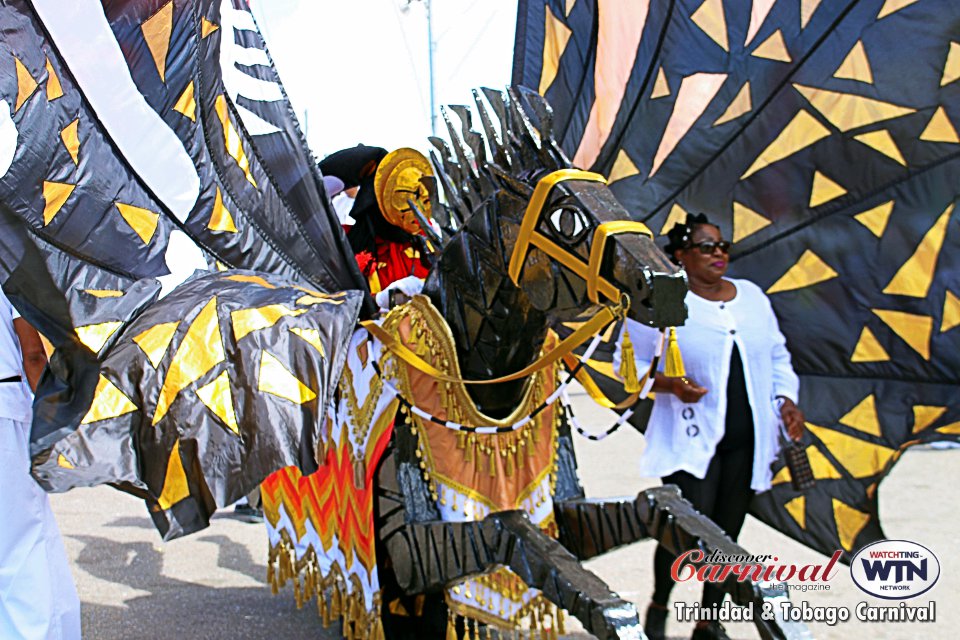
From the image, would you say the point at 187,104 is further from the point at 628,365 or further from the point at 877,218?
the point at 877,218

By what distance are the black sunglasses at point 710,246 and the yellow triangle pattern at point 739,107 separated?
50cm

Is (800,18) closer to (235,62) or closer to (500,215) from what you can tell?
(500,215)

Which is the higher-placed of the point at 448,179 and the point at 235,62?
the point at 235,62

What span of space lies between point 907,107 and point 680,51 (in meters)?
0.84

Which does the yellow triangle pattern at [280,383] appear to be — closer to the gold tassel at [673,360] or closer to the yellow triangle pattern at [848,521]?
the gold tassel at [673,360]

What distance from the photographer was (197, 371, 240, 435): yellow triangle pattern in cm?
214

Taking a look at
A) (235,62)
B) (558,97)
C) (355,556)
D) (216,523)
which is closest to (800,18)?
(558,97)

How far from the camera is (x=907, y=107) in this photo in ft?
10.3

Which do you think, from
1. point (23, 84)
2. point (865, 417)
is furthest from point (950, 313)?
point (23, 84)

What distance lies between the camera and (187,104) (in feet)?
9.25

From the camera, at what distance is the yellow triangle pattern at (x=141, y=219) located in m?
2.48

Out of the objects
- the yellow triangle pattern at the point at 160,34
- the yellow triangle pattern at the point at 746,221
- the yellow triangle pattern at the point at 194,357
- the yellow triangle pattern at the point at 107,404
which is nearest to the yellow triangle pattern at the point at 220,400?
the yellow triangle pattern at the point at 194,357

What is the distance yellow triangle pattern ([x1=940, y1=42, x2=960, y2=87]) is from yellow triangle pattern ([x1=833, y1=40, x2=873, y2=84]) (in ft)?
0.79

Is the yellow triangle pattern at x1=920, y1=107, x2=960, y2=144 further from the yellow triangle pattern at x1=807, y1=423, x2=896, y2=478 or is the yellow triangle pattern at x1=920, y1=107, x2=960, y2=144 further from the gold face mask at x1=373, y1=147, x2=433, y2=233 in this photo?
the gold face mask at x1=373, y1=147, x2=433, y2=233
